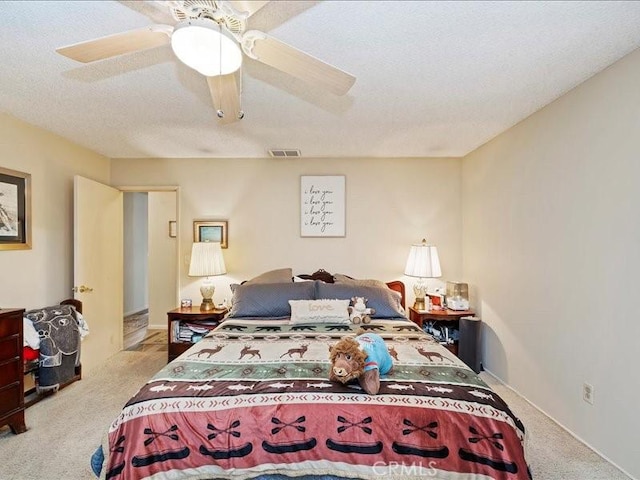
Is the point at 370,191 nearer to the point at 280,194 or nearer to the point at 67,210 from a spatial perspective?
the point at 280,194

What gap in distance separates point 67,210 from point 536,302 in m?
4.63

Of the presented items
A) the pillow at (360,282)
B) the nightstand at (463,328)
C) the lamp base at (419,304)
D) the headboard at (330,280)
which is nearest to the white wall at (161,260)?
the headboard at (330,280)

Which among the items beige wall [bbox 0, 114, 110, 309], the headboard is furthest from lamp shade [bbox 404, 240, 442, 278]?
beige wall [bbox 0, 114, 110, 309]

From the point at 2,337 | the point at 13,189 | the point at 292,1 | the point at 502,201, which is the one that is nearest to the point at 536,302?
the point at 502,201

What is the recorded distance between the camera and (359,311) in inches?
123

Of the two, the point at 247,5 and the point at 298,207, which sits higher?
the point at 247,5

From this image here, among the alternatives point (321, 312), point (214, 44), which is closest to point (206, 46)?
point (214, 44)

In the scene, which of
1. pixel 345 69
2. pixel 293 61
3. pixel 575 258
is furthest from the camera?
pixel 575 258

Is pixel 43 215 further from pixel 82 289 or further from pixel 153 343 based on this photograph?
pixel 153 343

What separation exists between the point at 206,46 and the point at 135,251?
21.3 feet

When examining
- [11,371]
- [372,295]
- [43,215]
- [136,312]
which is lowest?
[136,312]

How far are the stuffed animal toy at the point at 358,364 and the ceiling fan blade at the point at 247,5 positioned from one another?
1.57 m

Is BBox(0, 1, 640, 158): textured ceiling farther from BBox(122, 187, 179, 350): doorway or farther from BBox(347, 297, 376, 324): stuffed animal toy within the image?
BBox(122, 187, 179, 350): doorway

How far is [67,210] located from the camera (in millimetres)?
3633
